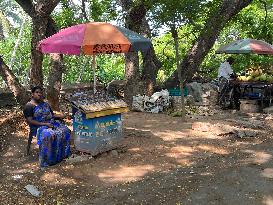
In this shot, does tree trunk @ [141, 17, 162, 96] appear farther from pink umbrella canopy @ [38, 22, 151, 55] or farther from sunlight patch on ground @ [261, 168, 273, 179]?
sunlight patch on ground @ [261, 168, 273, 179]

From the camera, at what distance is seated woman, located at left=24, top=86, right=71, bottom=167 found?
660 cm

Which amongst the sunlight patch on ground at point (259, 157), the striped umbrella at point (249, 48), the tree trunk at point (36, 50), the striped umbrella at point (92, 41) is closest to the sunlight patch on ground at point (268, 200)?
the sunlight patch on ground at point (259, 157)

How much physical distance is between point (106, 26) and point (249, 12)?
1268 centimetres

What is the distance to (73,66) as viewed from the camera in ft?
59.3

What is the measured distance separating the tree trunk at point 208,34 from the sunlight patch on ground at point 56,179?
8728 mm

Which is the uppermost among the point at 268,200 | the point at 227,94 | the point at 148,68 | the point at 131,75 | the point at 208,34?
the point at 208,34

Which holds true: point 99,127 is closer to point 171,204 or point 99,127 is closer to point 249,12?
point 171,204

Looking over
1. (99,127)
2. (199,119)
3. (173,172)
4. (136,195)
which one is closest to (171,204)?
(136,195)

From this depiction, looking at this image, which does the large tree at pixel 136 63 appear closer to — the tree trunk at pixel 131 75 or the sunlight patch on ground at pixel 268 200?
the tree trunk at pixel 131 75

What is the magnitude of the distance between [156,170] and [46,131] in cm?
192

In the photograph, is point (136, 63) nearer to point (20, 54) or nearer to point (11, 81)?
point (11, 81)

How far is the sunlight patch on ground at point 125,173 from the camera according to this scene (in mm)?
6195

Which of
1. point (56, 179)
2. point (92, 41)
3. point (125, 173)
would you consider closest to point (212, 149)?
point (125, 173)

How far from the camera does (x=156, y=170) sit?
662cm
